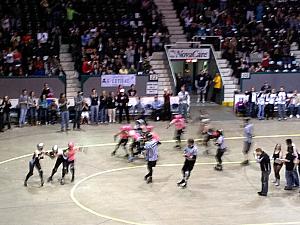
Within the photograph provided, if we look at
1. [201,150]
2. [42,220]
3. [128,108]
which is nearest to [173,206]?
[42,220]

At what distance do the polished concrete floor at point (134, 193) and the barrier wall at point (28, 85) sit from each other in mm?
4423

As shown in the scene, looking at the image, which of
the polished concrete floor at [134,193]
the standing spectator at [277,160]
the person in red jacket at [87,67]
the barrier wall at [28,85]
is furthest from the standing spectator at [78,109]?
the standing spectator at [277,160]

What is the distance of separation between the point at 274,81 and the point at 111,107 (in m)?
9.39

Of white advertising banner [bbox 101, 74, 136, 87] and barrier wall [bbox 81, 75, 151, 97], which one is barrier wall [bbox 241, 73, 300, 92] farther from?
white advertising banner [bbox 101, 74, 136, 87]

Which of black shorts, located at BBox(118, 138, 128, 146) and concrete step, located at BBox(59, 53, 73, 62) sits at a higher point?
concrete step, located at BBox(59, 53, 73, 62)

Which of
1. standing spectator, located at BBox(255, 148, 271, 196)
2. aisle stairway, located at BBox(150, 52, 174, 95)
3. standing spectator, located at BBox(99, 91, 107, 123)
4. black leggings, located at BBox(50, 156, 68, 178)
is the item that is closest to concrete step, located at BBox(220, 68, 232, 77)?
aisle stairway, located at BBox(150, 52, 174, 95)

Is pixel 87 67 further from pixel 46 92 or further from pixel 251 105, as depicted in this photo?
pixel 251 105

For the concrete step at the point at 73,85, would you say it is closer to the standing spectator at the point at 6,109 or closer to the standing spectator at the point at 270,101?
the standing spectator at the point at 6,109

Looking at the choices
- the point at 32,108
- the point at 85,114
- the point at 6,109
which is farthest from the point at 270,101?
the point at 6,109

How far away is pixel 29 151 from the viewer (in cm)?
2630

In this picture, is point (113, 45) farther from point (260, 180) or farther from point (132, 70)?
point (260, 180)

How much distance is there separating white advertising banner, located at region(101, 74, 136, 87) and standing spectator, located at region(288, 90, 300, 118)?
791 centimetres

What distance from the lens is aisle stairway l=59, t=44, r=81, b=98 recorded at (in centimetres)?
3384

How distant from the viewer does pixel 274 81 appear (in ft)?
116
